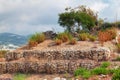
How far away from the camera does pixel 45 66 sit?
2905 centimetres

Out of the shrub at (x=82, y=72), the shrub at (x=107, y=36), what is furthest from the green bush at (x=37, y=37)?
the shrub at (x=82, y=72)

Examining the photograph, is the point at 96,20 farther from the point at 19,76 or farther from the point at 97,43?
the point at 19,76

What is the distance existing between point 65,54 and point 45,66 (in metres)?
1.64

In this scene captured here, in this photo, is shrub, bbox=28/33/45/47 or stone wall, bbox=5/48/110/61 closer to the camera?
stone wall, bbox=5/48/110/61

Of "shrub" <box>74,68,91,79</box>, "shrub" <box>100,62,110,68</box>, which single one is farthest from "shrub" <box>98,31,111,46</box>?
"shrub" <box>74,68,91,79</box>

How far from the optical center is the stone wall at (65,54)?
28906 mm

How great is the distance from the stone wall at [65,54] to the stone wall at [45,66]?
0.80 meters

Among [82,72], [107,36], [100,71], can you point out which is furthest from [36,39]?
[100,71]

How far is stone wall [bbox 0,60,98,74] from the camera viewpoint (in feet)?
92.6

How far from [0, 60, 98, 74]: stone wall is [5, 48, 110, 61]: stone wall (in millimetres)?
804

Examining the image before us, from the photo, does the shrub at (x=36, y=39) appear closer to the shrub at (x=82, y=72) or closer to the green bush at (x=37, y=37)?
the green bush at (x=37, y=37)

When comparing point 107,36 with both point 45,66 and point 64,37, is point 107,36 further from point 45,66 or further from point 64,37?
point 45,66

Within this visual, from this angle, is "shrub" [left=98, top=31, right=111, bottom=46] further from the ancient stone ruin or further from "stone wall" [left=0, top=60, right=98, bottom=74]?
"stone wall" [left=0, top=60, right=98, bottom=74]

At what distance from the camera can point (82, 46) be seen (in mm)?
31328
